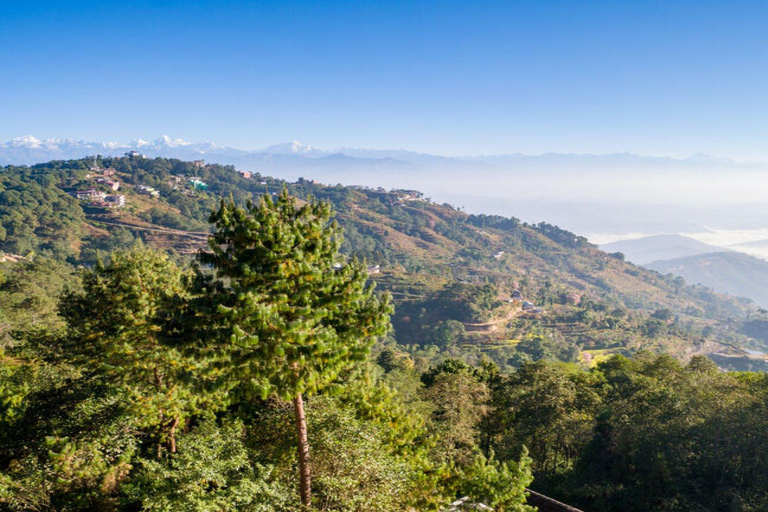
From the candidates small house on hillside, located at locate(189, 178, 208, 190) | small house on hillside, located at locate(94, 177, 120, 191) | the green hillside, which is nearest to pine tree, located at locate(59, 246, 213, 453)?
the green hillside

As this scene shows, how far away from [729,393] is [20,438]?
24.7 m

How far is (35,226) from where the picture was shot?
99.3 m

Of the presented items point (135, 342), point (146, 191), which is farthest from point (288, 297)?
point (146, 191)

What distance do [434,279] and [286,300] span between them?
4681 inches

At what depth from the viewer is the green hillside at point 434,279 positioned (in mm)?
89188

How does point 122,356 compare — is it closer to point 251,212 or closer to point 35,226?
point 251,212

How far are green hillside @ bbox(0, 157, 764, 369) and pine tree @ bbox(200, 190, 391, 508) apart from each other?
55010 mm

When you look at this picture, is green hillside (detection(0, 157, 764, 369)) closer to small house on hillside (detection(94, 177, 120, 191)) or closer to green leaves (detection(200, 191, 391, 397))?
small house on hillside (detection(94, 177, 120, 191))

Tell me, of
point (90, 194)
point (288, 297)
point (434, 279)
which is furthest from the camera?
point (434, 279)

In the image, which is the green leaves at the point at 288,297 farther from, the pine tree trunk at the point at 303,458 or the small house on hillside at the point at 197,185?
the small house on hillside at the point at 197,185

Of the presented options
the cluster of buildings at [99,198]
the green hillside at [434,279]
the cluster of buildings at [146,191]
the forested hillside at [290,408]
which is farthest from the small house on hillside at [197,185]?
the forested hillside at [290,408]

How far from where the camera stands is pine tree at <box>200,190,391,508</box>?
638cm

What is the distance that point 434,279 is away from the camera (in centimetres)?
12406

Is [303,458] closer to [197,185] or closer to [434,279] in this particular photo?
[434,279]
